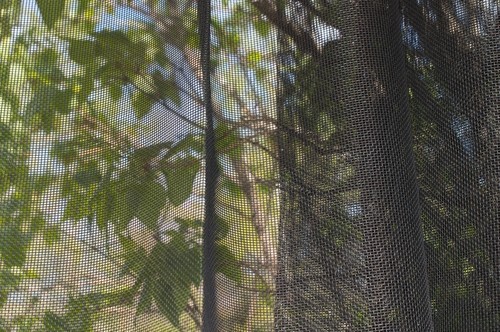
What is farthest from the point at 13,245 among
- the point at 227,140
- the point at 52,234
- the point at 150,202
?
the point at 227,140

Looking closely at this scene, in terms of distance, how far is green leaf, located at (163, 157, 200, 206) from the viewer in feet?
2.73

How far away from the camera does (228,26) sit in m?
0.83

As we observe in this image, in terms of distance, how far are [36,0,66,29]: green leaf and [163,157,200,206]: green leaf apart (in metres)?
0.24

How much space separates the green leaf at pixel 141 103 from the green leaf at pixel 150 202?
0.29 ft

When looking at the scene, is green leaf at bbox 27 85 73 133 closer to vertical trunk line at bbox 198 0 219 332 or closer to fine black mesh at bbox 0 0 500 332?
fine black mesh at bbox 0 0 500 332

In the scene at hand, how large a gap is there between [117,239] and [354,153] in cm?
30

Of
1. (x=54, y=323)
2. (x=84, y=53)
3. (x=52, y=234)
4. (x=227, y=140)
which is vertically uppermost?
(x=84, y=53)

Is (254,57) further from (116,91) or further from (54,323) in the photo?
(54,323)

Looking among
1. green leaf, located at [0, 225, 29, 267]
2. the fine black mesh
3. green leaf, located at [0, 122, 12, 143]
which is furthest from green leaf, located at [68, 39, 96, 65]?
green leaf, located at [0, 225, 29, 267]

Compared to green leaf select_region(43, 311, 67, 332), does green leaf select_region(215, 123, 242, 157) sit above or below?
above

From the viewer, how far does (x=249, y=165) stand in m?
0.80

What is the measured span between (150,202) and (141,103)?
12 centimetres

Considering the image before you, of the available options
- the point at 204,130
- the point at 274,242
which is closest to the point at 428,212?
the point at 274,242

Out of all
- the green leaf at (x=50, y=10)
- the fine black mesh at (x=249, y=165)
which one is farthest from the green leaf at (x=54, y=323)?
the green leaf at (x=50, y=10)
